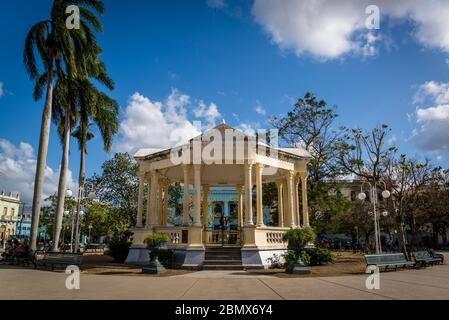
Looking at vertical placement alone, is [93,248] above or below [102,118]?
below

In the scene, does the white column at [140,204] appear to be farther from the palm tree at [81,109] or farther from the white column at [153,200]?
the palm tree at [81,109]

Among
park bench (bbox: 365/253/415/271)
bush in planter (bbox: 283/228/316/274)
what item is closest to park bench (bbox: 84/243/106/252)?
bush in planter (bbox: 283/228/316/274)

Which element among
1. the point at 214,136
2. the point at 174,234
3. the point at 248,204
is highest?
the point at 214,136

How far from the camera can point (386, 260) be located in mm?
15359

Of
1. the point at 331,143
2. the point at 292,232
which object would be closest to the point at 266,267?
Result: the point at 292,232

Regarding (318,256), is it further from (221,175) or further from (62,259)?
(62,259)

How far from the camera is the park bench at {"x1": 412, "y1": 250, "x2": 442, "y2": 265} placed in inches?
683

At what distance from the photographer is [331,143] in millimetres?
26078

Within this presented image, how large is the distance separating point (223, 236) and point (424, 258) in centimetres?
1075

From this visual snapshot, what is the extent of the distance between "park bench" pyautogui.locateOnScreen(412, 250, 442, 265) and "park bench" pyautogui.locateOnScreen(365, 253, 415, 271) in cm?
119

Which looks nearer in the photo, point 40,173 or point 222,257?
point 222,257

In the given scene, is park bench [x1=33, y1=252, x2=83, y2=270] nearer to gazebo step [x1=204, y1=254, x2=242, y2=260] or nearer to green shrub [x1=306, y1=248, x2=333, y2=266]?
gazebo step [x1=204, y1=254, x2=242, y2=260]

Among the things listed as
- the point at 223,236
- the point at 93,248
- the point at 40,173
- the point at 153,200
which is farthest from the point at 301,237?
the point at 93,248
